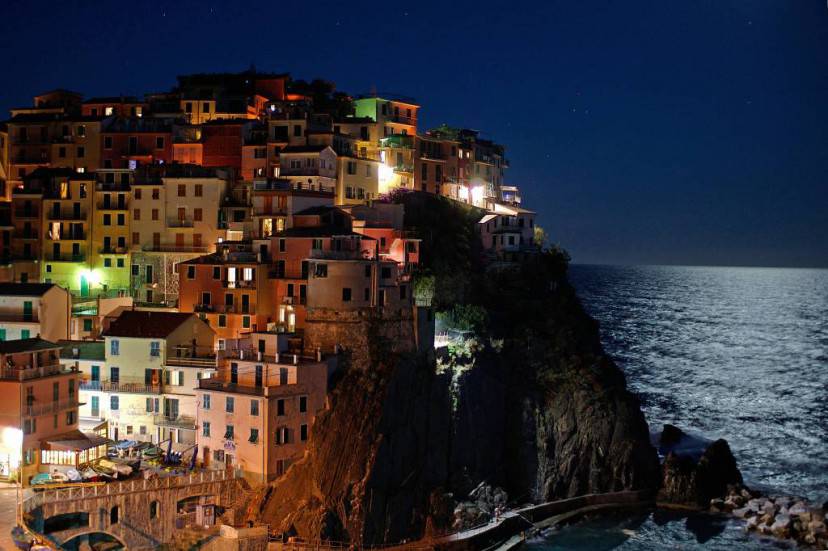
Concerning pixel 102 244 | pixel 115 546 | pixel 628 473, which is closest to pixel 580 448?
pixel 628 473

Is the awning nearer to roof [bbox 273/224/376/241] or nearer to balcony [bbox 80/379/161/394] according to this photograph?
balcony [bbox 80/379/161/394]

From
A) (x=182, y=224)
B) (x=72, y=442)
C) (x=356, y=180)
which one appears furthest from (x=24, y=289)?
(x=356, y=180)

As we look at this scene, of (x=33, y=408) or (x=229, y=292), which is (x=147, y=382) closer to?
(x=33, y=408)

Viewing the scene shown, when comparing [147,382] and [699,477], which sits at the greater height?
[147,382]

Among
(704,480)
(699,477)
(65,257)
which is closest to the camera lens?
(699,477)

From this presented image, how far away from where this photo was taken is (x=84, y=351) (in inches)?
2313

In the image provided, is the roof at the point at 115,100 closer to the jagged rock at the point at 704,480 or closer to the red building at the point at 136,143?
the red building at the point at 136,143

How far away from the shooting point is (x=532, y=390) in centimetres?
6512

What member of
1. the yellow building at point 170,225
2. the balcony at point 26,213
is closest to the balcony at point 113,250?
the yellow building at point 170,225

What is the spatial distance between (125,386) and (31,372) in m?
7.35

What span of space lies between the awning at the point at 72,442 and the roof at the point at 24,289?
14076 mm

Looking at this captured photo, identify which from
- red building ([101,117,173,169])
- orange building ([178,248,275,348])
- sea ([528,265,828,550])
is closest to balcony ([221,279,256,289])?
orange building ([178,248,275,348])

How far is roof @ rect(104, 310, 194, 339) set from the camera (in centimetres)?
5719

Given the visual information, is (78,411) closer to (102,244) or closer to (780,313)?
(102,244)
